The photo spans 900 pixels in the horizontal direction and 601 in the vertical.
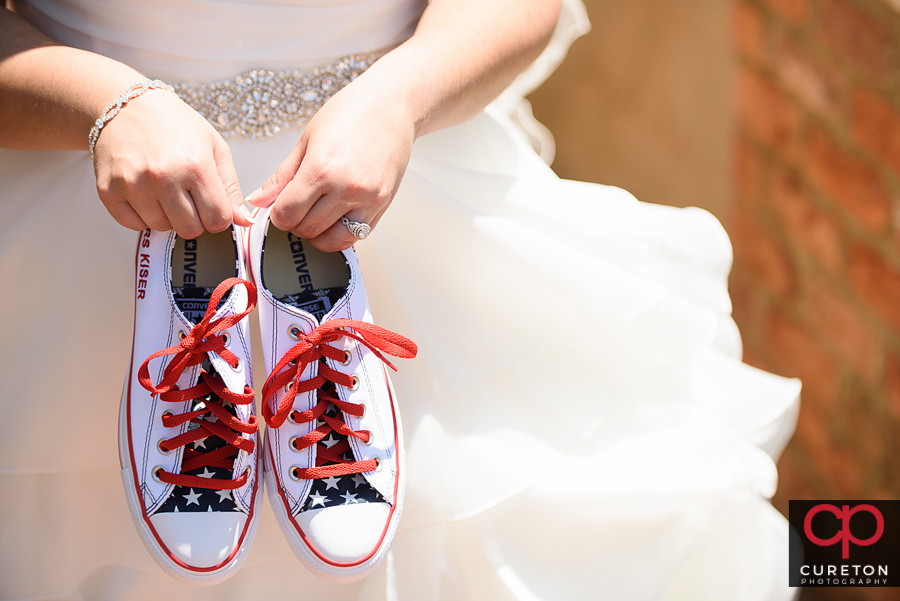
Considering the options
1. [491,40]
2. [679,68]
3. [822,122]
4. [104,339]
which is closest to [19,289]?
[104,339]

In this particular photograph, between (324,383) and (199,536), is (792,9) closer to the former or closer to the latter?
(324,383)

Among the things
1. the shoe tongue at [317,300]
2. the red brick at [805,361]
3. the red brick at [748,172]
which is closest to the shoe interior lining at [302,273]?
the shoe tongue at [317,300]

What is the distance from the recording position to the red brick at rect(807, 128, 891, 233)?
116cm

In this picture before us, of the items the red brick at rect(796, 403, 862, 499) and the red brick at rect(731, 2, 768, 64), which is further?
the red brick at rect(731, 2, 768, 64)

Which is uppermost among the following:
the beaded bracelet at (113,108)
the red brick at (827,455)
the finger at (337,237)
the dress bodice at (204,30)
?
the dress bodice at (204,30)

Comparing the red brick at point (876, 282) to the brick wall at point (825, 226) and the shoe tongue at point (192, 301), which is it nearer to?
the brick wall at point (825, 226)

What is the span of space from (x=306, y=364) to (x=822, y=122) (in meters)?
1.08

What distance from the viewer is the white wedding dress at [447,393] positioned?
0.67 m

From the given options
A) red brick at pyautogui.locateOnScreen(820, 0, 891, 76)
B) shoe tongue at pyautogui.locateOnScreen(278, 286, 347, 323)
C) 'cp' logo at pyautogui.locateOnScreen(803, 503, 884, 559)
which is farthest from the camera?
'cp' logo at pyautogui.locateOnScreen(803, 503, 884, 559)

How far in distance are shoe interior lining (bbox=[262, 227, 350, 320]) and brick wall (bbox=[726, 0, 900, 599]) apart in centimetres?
91

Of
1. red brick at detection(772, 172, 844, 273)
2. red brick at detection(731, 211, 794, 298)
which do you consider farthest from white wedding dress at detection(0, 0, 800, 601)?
red brick at detection(731, 211, 794, 298)

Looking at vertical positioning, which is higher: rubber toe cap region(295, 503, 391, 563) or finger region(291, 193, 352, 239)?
finger region(291, 193, 352, 239)

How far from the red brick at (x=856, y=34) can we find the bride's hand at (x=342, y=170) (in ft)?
2.79

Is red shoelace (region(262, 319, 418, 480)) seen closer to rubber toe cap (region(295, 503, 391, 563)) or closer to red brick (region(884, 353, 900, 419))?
rubber toe cap (region(295, 503, 391, 563))
